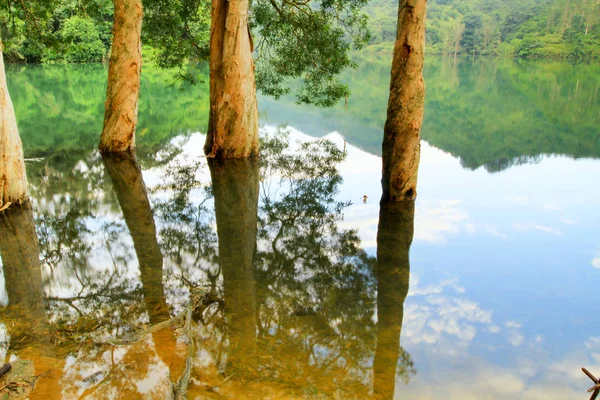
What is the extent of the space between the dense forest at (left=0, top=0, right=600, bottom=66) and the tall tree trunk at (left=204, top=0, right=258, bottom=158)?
132 inches

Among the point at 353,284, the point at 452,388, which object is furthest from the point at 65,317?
the point at 452,388

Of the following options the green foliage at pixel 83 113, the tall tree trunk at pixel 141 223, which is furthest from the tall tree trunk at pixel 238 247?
the green foliage at pixel 83 113

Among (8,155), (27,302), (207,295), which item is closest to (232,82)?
(8,155)

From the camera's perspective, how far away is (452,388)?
150 inches

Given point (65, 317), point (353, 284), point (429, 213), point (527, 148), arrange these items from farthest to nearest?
point (527, 148), point (429, 213), point (353, 284), point (65, 317)

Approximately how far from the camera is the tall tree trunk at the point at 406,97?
7.96 metres

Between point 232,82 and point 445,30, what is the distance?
91.9 metres

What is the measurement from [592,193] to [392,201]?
4571 mm

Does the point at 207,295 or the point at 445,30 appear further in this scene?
the point at 445,30

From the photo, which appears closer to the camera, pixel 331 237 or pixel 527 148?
pixel 331 237

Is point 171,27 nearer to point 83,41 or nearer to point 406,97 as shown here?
point 406,97

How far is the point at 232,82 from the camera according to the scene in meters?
11.2

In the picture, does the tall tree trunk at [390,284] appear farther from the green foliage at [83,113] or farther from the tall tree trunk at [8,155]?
the green foliage at [83,113]

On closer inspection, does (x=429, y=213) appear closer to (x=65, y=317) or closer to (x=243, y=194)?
(x=243, y=194)
